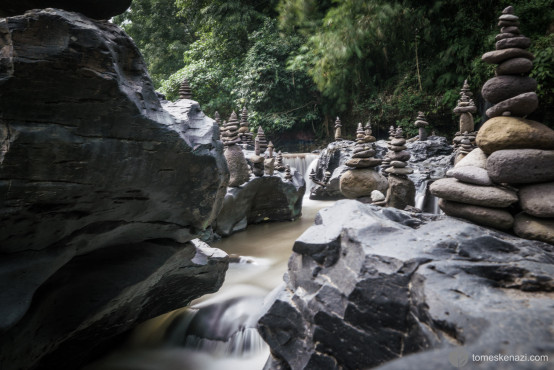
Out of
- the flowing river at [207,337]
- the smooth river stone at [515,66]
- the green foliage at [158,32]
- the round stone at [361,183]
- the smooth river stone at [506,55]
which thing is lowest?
the flowing river at [207,337]

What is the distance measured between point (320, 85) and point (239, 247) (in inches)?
438

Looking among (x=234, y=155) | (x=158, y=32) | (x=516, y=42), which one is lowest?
(x=234, y=155)

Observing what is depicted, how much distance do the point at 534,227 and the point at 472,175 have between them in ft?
2.03

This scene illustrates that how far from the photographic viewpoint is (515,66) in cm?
292

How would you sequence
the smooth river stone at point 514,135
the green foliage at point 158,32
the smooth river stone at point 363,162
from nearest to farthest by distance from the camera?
the smooth river stone at point 514,135
the smooth river stone at point 363,162
the green foliage at point 158,32

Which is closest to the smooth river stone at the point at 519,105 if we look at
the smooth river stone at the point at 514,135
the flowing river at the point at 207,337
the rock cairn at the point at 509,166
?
the rock cairn at the point at 509,166

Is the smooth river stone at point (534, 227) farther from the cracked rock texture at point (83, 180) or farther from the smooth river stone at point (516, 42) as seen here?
the cracked rock texture at point (83, 180)

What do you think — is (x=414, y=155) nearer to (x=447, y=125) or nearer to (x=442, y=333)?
(x=447, y=125)

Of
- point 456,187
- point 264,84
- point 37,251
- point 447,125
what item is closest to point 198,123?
point 37,251

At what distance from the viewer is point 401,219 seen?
2.94 m

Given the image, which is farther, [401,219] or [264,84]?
[264,84]

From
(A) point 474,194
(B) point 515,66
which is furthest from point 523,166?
(B) point 515,66

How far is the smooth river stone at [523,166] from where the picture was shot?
2520mm

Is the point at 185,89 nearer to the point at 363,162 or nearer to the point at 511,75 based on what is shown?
the point at 363,162
